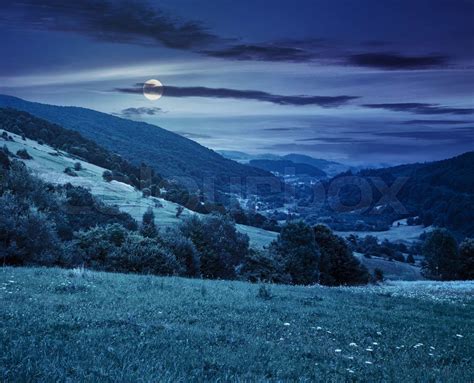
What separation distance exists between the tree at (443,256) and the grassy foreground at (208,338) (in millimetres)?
72861

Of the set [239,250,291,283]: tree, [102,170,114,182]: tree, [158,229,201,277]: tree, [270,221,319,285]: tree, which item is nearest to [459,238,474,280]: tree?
[270,221,319,285]: tree

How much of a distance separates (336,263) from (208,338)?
64329 mm

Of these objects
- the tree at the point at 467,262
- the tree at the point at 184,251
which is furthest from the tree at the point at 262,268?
the tree at the point at 467,262

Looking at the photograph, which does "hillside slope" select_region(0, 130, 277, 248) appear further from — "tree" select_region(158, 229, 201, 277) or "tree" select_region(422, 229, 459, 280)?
"tree" select_region(158, 229, 201, 277)

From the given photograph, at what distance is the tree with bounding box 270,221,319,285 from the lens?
6050cm

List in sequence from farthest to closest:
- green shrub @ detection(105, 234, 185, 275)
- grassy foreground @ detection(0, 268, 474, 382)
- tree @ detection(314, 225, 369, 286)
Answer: tree @ detection(314, 225, 369, 286)
green shrub @ detection(105, 234, 185, 275)
grassy foreground @ detection(0, 268, 474, 382)

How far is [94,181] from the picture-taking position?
9900 centimetres

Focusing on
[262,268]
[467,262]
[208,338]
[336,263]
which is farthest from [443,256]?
[208,338]

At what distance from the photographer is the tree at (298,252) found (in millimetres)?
60500

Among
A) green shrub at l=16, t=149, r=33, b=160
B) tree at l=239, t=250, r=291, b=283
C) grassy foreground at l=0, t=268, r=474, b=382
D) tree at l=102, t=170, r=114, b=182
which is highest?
green shrub at l=16, t=149, r=33, b=160

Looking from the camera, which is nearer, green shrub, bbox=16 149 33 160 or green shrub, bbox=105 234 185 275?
green shrub, bbox=105 234 185 275

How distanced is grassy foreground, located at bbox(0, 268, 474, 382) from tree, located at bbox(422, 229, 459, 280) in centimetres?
7286

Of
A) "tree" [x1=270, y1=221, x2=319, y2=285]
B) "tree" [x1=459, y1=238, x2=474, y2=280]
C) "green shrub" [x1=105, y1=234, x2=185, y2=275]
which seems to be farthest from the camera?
"tree" [x1=459, y1=238, x2=474, y2=280]

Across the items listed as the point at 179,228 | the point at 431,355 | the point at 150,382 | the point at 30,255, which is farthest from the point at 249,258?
the point at 150,382
